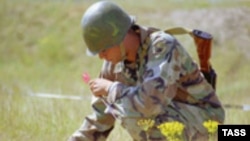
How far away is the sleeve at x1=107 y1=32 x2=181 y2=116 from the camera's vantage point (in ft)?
16.1

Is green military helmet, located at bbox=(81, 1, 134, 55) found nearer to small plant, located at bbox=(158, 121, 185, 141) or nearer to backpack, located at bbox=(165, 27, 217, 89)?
backpack, located at bbox=(165, 27, 217, 89)

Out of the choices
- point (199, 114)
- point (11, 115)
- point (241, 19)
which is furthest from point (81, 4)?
point (199, 114)

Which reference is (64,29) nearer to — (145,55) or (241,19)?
(241,19)

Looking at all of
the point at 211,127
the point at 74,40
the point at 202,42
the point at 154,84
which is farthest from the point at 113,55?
the point at 74,40

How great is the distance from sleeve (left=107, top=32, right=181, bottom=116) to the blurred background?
18.2ft

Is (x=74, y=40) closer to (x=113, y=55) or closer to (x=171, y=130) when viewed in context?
(x=113, y=55)

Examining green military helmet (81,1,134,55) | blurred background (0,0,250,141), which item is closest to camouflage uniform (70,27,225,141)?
green military helmet (81,1,134,55)

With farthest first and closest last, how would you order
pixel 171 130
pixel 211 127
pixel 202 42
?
pixel 202 42, pixel 211 127, pixel 171 130

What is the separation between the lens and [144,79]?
4.96 metres

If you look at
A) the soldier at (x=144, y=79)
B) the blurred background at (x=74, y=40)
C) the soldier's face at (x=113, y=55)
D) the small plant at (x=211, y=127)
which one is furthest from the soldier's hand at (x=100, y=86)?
the blurred background at (x=74, y=40)

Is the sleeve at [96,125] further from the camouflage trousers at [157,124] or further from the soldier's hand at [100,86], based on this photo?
the soldier's hand at [100,86]

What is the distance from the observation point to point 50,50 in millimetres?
16531

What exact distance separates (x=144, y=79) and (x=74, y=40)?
1182 centimetres

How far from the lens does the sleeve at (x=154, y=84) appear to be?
16.1ft
